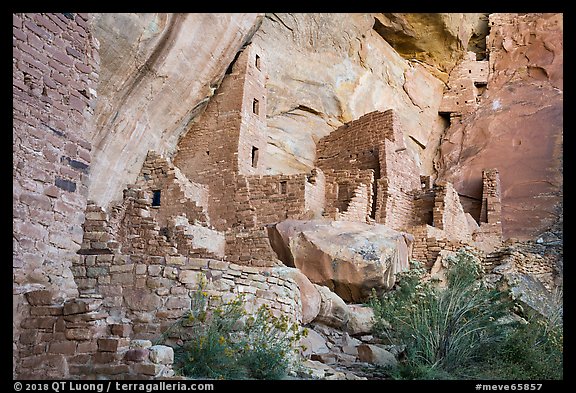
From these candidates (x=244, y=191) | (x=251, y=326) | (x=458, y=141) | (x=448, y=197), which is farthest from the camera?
(x=458, y=141)

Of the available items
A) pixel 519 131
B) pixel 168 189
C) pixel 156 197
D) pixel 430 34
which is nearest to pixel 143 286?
pixel 168 189

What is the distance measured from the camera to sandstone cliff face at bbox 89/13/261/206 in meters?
11.8

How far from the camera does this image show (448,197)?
52.4 feet

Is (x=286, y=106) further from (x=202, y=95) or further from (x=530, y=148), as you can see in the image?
(x=530, y=148)

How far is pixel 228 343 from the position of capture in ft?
17.5

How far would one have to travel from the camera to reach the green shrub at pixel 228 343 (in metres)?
5.05

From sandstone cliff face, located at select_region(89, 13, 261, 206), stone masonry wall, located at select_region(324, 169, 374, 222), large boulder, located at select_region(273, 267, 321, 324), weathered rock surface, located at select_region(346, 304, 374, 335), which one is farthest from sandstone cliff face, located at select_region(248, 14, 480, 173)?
large boulder, located at select_region(273, 267, 321, 324)

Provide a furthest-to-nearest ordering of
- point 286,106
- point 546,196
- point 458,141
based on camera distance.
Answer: point 458,141, point 546,196, point 286,106

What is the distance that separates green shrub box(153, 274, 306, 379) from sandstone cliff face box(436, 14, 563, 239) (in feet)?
46.7

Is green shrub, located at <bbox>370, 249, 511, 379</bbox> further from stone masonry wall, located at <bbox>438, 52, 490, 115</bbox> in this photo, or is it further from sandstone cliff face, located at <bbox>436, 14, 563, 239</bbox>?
stone masonry wall, located at <bbox>438, 52, 490, 115</bbox>

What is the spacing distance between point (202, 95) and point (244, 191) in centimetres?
264

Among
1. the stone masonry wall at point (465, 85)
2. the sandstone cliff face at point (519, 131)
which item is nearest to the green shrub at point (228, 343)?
the sandstone cliff face at point (519, 131)

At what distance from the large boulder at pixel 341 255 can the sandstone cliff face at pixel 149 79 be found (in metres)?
3.77

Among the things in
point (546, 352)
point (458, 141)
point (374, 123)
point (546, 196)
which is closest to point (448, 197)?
point (374, 123)
